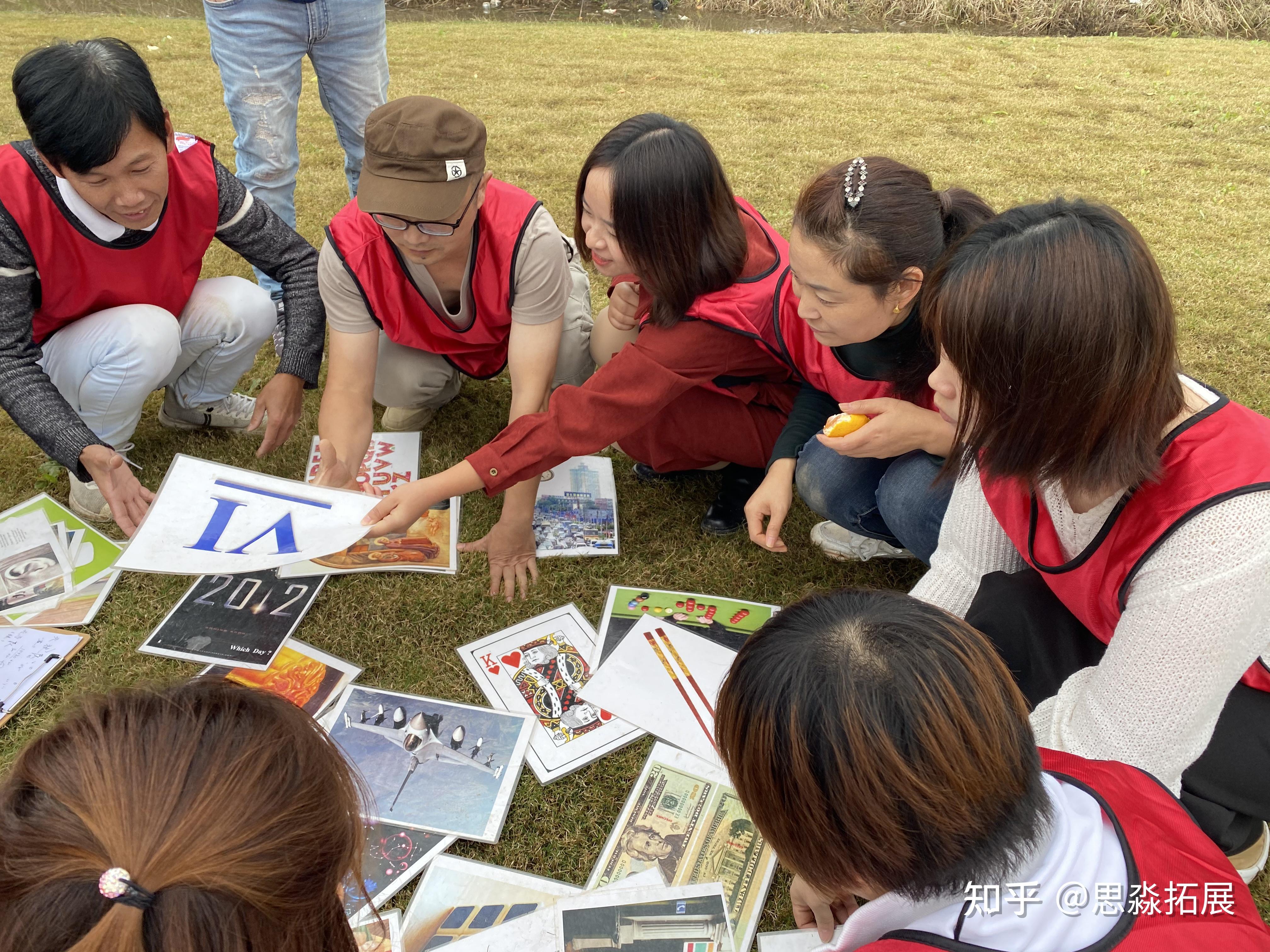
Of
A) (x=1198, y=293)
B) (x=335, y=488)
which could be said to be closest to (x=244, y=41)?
(x=335, y=488)

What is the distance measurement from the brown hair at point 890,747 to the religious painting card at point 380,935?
81 centimetres

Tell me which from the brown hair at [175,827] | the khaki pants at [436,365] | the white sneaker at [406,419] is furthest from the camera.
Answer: the white sneaker at [406,419]

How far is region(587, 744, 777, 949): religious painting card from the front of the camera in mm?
1604

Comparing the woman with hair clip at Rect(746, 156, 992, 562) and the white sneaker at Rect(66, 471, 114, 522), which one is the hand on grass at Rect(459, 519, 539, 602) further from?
the white sneaker at Rect(66, 471, 114, 522)

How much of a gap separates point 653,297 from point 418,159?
0.62m

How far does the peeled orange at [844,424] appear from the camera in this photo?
1.98 metres

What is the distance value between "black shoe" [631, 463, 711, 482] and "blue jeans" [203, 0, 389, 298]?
1344 mm

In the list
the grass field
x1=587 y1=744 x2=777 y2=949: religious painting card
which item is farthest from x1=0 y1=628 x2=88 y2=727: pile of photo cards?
x1=587 y1=744 x2=777 y2=949: religious painting card

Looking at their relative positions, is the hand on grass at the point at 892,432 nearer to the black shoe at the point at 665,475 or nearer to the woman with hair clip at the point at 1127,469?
the woman with hair clip at the point at 1127,469

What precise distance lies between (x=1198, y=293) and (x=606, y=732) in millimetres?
3431

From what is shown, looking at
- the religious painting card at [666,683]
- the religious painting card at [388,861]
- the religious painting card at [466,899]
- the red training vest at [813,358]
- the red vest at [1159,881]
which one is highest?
the red training vest at [813,358]

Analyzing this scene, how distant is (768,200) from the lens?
15.6ft

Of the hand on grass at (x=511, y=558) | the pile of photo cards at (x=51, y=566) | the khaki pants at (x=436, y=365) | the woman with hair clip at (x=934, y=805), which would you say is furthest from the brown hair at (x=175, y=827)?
the khaki pants at (x=436, y=365)

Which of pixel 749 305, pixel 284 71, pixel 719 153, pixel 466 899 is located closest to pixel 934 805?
pixel 466 899
